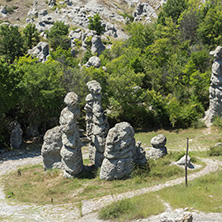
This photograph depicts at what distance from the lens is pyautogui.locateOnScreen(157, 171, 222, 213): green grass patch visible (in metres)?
12.4

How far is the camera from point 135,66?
37.9 metres

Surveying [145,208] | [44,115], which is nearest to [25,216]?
[145,208]

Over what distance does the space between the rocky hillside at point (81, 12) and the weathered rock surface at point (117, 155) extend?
207 ft

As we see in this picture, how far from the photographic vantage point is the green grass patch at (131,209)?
39.9 ft

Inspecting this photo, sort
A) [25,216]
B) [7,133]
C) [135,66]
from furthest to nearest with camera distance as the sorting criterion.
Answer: [135,66], [7,133], [25,216]

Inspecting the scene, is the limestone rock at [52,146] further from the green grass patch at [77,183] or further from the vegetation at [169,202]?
the vegetation at [169,202]

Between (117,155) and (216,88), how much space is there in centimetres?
1866

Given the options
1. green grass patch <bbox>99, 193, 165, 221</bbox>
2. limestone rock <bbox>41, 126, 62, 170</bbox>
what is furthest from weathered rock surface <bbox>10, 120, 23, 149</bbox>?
green grass patch <bbox>99, 193, 165, 221</bbox>

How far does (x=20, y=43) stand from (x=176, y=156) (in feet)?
164

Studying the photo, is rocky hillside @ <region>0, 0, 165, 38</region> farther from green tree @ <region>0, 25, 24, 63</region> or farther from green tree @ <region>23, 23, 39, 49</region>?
green tree @ <region>0, 25, 24, 63</region>

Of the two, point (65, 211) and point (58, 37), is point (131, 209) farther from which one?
point (58, 37)

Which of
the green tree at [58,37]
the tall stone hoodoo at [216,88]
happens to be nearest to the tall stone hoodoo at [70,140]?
the tall stone hoodoo at [216,88]

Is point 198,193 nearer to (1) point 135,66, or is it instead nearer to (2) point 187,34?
(1) point 135,66

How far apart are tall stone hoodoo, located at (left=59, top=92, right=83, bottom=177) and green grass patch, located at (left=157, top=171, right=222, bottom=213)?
6.34 meters
